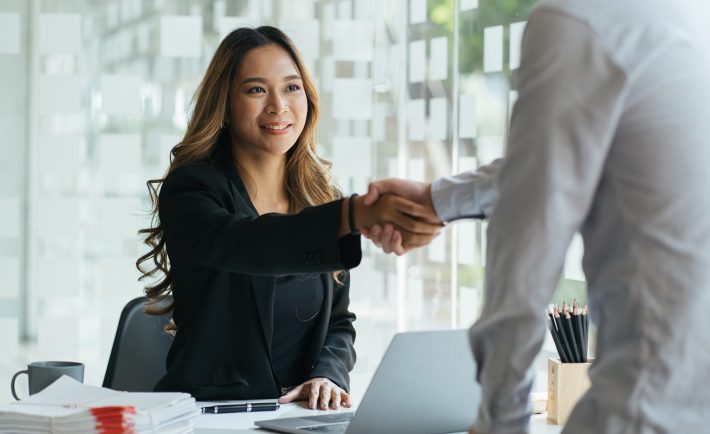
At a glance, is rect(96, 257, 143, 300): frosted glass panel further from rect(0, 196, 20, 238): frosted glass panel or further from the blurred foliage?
the blurred foliage

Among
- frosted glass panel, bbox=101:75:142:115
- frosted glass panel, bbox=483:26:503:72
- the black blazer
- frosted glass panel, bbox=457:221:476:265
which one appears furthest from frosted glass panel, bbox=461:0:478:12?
the black blazer

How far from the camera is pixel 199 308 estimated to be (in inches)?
93.3

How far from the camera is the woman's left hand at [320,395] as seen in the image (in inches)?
87.7

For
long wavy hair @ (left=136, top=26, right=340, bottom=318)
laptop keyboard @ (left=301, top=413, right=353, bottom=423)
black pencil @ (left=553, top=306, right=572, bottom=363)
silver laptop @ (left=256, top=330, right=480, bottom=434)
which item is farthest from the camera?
long wavy hair @ (left=136, top=26, right=340, bottom=318)

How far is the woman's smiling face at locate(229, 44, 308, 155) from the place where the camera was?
8.60ft

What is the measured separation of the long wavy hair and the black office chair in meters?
0.05

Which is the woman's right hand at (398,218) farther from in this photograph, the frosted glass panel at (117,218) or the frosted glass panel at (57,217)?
the frosted glass panel at (57,217)

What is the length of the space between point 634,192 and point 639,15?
0.21m

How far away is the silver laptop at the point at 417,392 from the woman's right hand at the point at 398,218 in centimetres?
23

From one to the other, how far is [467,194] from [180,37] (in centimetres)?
351

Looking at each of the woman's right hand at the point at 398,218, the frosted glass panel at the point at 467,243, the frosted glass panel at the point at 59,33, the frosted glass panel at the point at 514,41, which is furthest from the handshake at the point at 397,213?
the frosted glass panel at the point at 59,33

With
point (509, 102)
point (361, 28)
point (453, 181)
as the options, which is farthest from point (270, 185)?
point (361, 28)

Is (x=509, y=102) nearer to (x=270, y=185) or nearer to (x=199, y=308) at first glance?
(x=270, y=185)

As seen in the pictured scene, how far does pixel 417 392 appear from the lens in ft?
6.05
